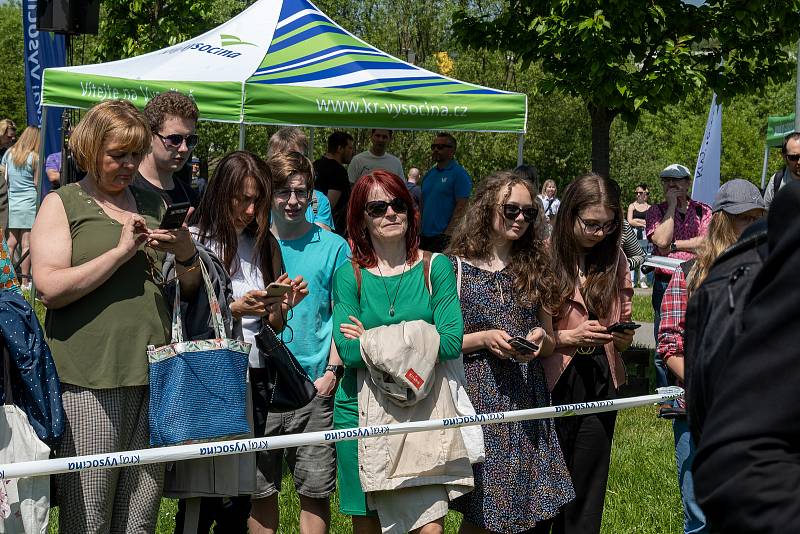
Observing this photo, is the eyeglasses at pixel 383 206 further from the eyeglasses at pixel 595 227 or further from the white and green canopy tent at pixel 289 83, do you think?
the white and green canopy tent at pixel 289 83

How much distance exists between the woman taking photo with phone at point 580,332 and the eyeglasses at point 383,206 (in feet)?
2.58

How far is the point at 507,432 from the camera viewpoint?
174 inches

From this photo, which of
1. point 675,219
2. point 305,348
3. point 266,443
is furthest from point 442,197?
point 266,443

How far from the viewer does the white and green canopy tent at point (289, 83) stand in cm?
832

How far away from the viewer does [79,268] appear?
3.65 metres

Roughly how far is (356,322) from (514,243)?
0.88 m

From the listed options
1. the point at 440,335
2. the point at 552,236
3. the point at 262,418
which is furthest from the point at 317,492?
the point at 552,236

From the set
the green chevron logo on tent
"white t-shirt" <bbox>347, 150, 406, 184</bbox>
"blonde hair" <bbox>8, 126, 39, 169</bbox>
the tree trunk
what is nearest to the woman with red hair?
the green chevron logo on tent

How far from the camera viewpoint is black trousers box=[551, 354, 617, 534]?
4.74 m

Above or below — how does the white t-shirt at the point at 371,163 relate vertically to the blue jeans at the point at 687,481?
above

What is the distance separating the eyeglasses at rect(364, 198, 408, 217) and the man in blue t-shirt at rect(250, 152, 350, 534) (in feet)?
2.23

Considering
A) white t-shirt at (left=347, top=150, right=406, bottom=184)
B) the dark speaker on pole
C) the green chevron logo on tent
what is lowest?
white t-shirt at (left=347, top=150, right=406, bottom=184)

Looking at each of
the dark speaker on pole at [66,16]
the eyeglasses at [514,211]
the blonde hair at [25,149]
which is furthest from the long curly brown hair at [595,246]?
the blonde hair at [25,149]

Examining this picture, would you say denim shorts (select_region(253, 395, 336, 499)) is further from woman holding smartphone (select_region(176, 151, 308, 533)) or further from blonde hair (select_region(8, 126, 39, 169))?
blonde hair (select_region(8, 126, 39, 169))
